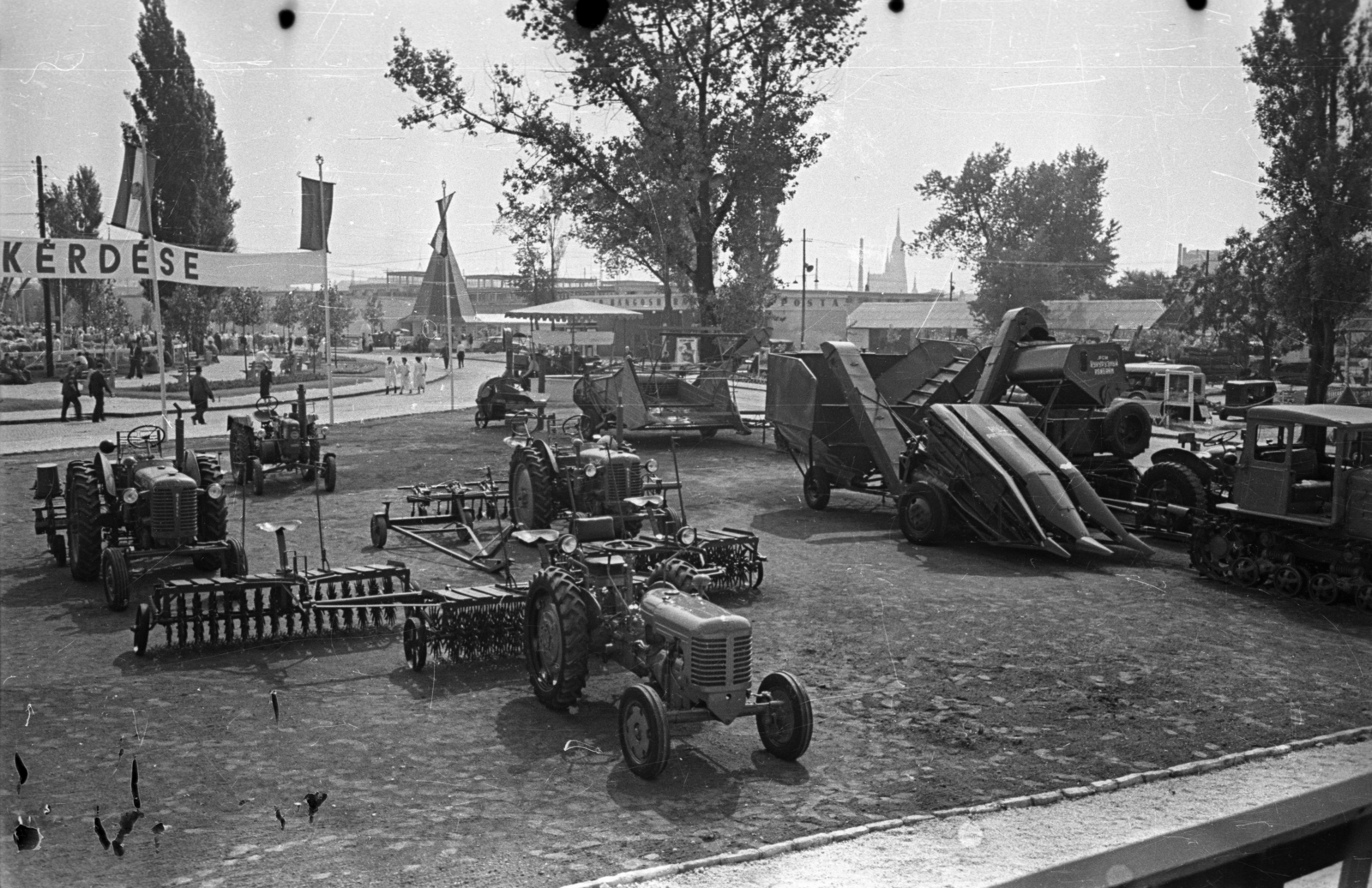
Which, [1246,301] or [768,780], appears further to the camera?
[1246,301]

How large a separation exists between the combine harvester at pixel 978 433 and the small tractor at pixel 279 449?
716cm

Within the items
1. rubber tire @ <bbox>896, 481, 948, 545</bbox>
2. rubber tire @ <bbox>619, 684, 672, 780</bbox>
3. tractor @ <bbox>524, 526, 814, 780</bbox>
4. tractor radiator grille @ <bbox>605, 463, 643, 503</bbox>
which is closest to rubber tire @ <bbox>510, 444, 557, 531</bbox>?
tractor radiator grille @ <bbox>605, 463, 643, 503</bbox>

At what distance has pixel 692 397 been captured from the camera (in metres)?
23.5

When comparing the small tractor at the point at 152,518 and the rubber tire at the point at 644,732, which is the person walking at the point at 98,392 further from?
the rubber tire at the point at 644,732

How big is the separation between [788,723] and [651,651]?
3.19 feet

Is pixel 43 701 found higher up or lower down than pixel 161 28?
lower down

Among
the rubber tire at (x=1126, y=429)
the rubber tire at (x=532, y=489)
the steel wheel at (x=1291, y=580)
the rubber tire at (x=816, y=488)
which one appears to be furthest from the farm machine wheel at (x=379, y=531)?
the steel wheel at (x=1291, y=580)

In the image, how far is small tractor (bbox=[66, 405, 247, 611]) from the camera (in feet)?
33.3

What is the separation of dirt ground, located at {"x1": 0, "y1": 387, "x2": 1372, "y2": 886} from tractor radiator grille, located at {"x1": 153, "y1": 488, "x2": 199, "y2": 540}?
31.6 inches

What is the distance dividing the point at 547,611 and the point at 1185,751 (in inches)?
159

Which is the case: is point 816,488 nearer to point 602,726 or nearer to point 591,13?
point 602,726

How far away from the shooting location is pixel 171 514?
10242 millimetres

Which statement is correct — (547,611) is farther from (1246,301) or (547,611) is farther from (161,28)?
(161,28)

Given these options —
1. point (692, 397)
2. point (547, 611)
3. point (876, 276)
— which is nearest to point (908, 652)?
point (547, 611)
